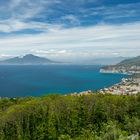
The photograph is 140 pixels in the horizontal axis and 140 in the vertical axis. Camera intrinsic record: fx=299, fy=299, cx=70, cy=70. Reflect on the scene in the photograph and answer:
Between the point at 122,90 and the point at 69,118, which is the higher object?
the point at 69,118

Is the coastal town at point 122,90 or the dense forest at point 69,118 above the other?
the dense forest at point 69,118

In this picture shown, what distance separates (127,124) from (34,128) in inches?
382

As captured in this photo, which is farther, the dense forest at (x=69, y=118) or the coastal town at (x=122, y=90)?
the coastal town at (x=122, y=90)

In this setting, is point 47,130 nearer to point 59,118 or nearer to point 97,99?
point 59,118

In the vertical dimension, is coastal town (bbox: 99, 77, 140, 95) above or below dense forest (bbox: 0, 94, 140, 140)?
below

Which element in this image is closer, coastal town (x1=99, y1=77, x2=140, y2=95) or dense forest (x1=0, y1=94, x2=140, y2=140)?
dense forest (x1=0, y1=94, x2=140, y2=140)

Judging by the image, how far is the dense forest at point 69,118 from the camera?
98.5 feet

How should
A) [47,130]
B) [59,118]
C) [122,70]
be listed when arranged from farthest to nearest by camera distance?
[122,70] < [59,118] < [47,130]

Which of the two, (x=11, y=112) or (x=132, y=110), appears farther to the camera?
(x=132, y=110)

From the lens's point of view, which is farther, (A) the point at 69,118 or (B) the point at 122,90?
(B) the point at 122,90

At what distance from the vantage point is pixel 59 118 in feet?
105

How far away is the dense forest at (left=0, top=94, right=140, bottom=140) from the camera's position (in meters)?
30.0

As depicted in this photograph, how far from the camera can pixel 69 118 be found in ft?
105

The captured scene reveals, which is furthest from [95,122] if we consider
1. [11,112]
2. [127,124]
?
[11,112]
